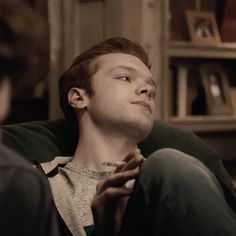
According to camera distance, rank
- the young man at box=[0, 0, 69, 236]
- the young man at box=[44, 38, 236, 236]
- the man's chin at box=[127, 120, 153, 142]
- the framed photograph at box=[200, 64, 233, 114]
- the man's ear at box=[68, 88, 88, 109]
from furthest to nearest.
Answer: the framed photograph at box=[200, 64, 233, 114], the man's ear at box=[68, 88, 88, 109], the man's chin at box=[127, 120, 153, 142], the young man at box=[44, 38, 236, 236], the young man at box=[0, 0, 69, 236]

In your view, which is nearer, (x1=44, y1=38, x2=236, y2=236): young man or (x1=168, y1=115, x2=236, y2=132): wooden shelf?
(x1=44, y1=38, x2=236, y2=236): young man

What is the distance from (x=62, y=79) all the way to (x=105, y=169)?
1.22 ft

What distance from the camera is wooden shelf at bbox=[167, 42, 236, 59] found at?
2352mm

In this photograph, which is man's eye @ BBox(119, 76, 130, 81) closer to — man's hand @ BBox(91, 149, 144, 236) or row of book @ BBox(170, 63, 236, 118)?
man's hand @ BBox(91, 149, 144, 236)

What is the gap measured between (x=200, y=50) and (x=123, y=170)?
4.79 feet

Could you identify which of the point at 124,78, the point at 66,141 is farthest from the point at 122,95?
the point at 66,141

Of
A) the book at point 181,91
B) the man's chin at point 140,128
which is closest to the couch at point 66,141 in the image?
the man's chin at point 140,128

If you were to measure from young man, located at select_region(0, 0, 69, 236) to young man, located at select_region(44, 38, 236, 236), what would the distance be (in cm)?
35

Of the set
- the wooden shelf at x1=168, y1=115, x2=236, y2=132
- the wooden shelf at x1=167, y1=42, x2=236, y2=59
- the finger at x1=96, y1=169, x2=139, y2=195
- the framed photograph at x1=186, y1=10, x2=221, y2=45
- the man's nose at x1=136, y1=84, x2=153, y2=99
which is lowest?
the wooden shelf at x1=168, y1=115, x2=236, y2=132

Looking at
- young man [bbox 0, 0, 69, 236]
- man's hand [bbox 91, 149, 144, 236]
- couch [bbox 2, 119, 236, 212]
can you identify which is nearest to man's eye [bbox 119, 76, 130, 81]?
couch [bbox 2, 119, 236, 212]

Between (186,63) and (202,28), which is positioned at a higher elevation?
(202,28)

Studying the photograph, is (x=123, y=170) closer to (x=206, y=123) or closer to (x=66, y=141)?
(x=66, y=141)

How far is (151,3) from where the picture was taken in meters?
2.24

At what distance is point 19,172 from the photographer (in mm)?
649
